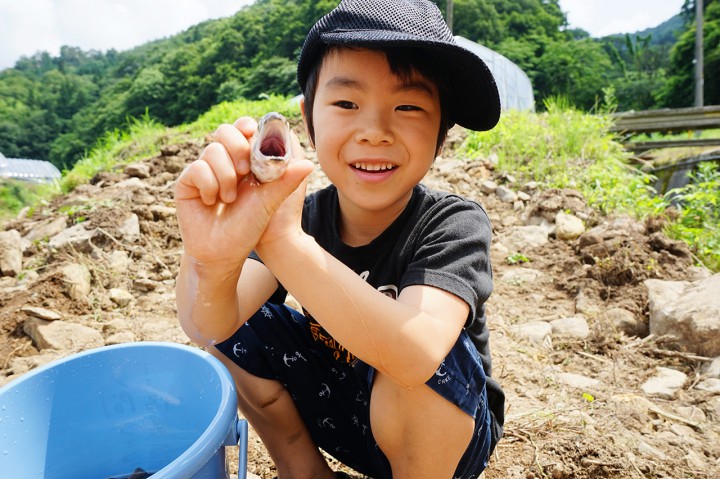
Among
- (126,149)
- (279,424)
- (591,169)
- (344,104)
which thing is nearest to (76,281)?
(279,424)

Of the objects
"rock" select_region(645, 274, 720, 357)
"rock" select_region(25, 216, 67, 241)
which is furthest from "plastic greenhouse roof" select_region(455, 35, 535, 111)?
"rock" select_region(25, 216, 67, 241)

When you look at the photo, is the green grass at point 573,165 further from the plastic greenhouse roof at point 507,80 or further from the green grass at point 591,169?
the plastic greenhouse roof at point 507,80

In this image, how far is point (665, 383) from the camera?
1.79 m

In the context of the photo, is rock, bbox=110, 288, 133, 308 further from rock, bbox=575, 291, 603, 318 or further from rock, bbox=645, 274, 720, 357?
rock, bbox=645, 274, 720, 357

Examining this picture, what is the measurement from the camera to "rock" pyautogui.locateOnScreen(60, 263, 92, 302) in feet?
7.28

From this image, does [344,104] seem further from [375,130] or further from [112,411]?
[112,411]

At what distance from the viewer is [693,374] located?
184 centimetres

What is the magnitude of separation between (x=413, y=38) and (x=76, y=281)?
2.01 m

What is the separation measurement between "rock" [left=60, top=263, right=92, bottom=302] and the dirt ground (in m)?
0.03

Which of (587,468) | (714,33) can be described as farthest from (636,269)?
(714,33)

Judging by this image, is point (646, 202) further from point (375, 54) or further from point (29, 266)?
point (29, 266)

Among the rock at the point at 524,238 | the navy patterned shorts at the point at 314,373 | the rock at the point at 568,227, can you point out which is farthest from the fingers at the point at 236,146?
the rock at the point at 568,227

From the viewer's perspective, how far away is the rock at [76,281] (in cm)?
222

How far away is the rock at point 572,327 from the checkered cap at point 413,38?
52.5 inches
